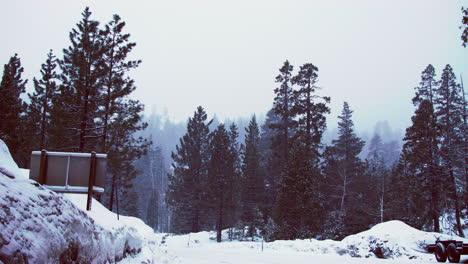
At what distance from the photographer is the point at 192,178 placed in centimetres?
4006

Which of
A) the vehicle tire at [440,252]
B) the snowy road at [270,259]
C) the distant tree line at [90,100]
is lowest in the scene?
the snowy road at [270,259]

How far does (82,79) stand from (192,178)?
21855 mm

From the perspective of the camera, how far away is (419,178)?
28.5 meters

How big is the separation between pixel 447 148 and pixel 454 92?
33.4 ft

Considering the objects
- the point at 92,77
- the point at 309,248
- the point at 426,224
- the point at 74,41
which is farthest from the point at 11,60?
the point at 426,224

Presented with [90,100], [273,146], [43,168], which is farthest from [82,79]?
[273,146]

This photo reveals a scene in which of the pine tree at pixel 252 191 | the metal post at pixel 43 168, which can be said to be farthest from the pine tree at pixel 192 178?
the metal post at pixel 43 168

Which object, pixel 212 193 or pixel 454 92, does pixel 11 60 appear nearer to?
pixel 212 193

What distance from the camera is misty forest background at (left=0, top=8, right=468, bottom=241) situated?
857 inches

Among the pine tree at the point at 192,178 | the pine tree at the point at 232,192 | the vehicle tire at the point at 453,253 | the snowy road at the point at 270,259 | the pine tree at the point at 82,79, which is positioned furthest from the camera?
the pine tree at the point at 192,178

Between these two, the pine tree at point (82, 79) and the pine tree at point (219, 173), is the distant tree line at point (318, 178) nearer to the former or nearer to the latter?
the pine tree at point (219, 173)

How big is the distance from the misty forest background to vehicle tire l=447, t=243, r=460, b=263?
7283mm

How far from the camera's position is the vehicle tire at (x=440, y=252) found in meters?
12.4

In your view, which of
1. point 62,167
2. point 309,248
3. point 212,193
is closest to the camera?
point 62,167
